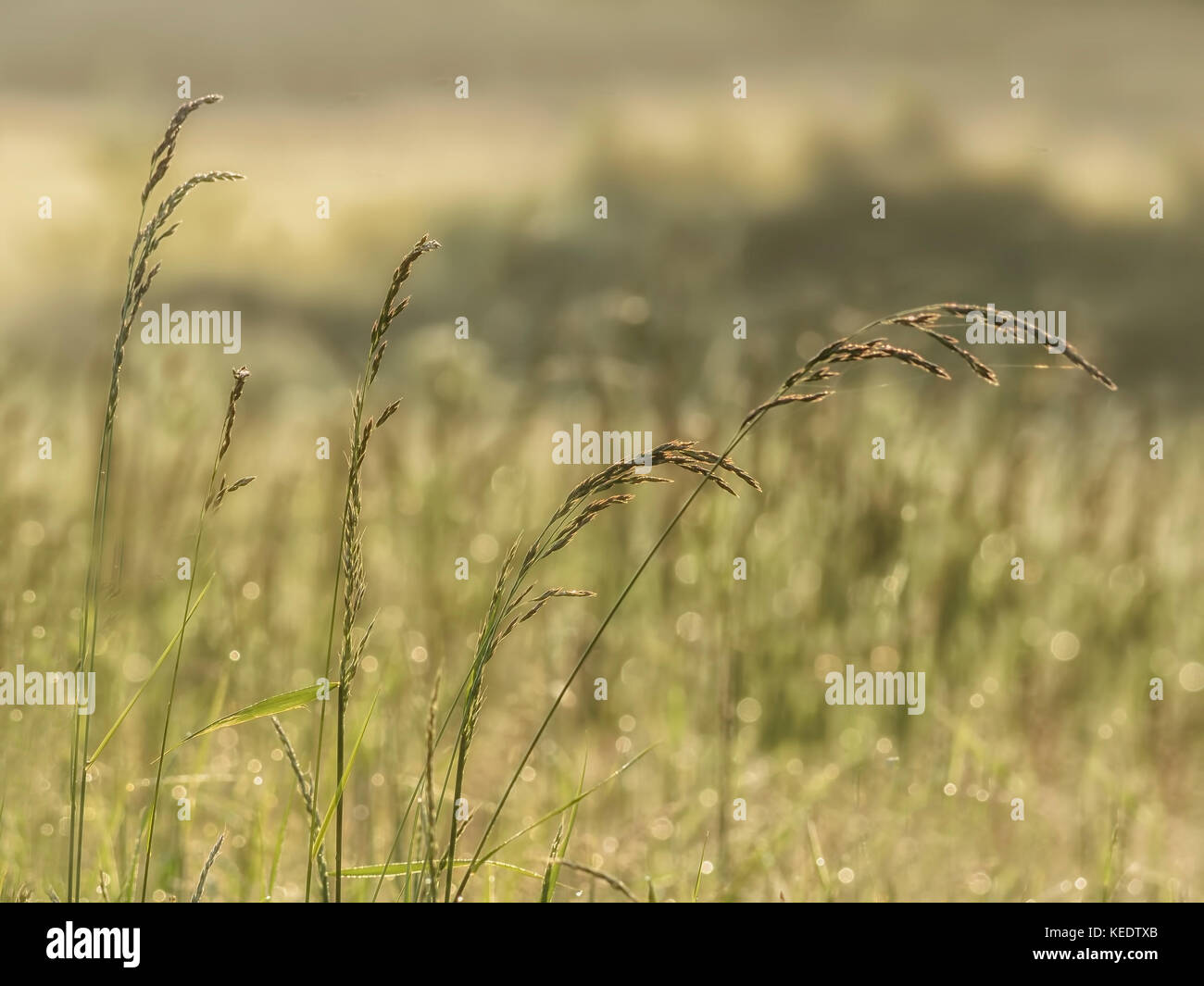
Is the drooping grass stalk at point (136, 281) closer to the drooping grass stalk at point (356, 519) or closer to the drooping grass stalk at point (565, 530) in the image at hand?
the drooping grass stalk at point (356, 519)

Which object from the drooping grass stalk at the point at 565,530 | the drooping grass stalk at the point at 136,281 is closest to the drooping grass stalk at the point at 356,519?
the drooping grass stalk at the point at 565,530

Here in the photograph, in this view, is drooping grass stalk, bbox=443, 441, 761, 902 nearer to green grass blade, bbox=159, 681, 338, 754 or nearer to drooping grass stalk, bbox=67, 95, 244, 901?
green grass blade, bbox=159, 681, 338, 754

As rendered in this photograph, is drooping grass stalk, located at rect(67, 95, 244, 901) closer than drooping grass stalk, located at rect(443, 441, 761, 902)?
No

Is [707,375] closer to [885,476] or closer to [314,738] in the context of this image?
[885,476]

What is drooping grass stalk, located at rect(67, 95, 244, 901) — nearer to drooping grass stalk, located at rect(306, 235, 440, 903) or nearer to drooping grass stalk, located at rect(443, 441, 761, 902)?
drooping grass stalk, located at rect(306, 235, 440, 903)

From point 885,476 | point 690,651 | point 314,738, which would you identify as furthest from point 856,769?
point 314,738

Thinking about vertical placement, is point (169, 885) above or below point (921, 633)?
below

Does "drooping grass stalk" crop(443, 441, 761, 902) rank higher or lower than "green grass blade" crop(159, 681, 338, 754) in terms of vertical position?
higher

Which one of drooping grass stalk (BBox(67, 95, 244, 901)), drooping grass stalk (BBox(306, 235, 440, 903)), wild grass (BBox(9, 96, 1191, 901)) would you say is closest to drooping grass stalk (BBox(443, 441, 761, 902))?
wild grass (BBox(9, 96, 1191, 901))

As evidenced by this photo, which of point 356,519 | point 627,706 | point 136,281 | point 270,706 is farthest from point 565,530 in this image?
point 627,706

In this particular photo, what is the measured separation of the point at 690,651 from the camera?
10.2ft

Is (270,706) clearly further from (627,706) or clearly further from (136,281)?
(627,706)
